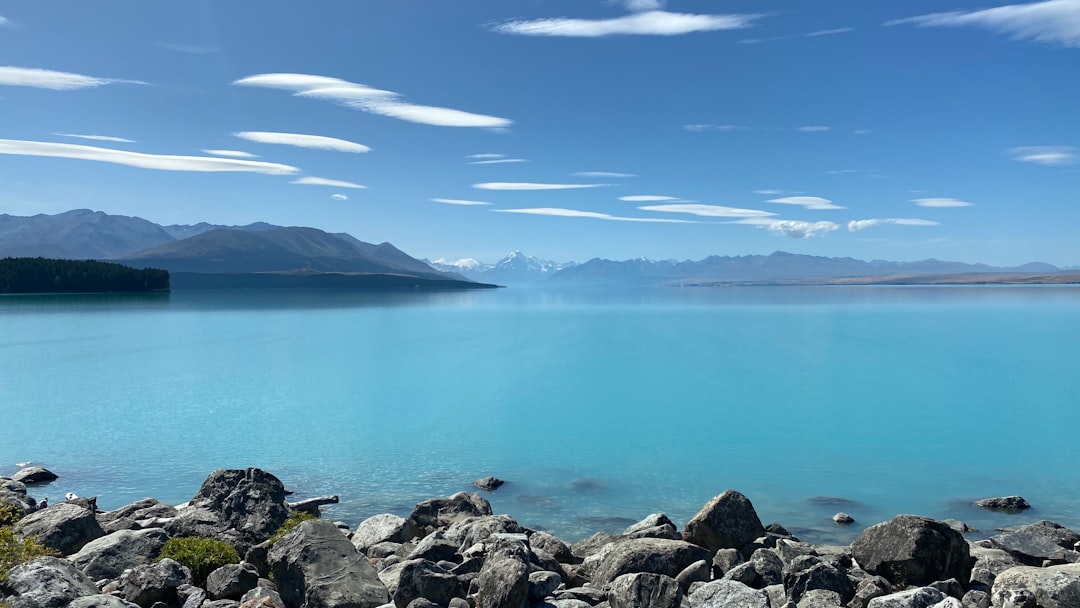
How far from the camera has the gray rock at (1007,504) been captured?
87.4ft

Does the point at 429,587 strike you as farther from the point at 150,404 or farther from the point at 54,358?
the point at 54,358

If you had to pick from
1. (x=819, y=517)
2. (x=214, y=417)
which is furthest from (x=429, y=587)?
(x=214, y=417)

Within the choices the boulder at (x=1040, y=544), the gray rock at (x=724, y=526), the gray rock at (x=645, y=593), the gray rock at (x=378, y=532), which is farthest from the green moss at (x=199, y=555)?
the boulder at (x=1040, y=544)

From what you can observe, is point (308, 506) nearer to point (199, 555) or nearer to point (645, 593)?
point (199, 555)

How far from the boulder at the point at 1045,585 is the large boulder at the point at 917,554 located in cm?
120

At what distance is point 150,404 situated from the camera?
52.5 meters

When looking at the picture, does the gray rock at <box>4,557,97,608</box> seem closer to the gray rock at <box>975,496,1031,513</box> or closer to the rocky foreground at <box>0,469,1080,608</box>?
the rocky foreground at <box>0,469,1080,608</box>

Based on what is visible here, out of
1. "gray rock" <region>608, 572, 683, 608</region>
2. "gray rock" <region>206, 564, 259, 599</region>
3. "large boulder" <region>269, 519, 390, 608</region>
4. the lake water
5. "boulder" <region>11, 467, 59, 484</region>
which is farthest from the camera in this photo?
"boulder" <region>11, 467, 59, 484</region>

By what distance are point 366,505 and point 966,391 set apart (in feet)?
174

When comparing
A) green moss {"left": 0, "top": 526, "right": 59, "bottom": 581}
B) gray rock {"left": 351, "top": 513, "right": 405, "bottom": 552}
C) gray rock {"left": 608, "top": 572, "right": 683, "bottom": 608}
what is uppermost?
green moss {"left": 0, "top": 526, "right": 59, "bottom": 581}

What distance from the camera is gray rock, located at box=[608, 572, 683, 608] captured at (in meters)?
13.1

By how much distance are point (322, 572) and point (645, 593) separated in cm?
637

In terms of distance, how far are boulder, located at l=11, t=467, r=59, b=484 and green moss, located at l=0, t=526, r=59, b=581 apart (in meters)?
19.5

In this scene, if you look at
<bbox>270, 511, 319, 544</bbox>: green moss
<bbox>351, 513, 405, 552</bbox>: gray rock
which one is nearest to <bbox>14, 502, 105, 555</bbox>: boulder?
<bbox>270, 511, 319, 544</bbox>: green moss
